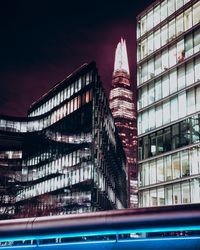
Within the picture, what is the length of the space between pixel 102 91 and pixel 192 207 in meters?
83.1

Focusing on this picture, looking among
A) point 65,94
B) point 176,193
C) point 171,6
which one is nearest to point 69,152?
point 65,94

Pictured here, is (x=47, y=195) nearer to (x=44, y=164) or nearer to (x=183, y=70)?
(x=44, y=164)

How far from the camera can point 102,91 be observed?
9394 centimetres

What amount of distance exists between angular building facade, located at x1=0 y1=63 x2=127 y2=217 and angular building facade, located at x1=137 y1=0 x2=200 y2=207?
2501 cm

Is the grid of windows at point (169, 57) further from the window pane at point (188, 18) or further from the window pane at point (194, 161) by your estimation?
the window pane at point (194, 161)

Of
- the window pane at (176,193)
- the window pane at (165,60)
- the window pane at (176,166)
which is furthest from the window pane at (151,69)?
the window pane at (176,193)

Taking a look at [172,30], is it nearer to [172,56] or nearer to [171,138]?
[172,56]

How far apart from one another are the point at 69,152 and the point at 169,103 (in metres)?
38.4

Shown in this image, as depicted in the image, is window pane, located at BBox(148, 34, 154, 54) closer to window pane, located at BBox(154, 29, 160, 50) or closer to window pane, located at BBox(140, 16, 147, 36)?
window pane, located at BBox(154, 29, 160, 50)

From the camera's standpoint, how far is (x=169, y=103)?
167ft

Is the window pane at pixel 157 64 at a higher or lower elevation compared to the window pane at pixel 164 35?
lower

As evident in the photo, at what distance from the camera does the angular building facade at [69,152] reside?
79.6 metres

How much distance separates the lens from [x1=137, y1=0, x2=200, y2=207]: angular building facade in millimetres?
47219

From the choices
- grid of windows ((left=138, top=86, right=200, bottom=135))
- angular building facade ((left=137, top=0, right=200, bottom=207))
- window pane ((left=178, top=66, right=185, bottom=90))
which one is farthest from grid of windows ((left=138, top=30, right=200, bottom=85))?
grid of windows ((left=138, top=86, right=200, bottom=135))
